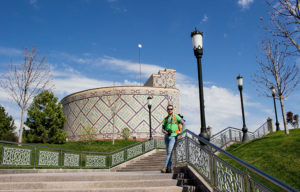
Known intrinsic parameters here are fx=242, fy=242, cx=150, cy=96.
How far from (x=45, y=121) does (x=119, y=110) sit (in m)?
8.31

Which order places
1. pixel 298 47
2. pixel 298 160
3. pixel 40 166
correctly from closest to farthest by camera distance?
pixel 298 160 → pixel 298 47 → pixel 40 166

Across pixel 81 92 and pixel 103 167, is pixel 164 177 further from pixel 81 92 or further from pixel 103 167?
pixel 81 92

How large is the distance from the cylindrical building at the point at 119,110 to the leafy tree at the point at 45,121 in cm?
510

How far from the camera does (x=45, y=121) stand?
2370 cm

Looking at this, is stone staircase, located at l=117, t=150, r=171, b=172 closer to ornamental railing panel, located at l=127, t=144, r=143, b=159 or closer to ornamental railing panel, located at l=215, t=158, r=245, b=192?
ornamental railing panel, located at l=127, t=144, r=143, b=159

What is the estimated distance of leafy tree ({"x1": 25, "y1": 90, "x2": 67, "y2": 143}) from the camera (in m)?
23.2

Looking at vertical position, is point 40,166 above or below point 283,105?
below

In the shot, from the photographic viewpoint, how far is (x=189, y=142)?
6238mm

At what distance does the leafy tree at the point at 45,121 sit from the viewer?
23.2 metres

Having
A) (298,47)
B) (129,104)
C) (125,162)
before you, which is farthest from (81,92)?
(298,47)

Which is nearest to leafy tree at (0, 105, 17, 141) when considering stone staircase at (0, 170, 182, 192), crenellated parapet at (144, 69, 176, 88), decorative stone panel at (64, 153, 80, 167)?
crenellated parapet at (144, 69, 176, 88)

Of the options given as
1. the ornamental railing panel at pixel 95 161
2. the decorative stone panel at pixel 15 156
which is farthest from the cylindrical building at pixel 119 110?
the decorative stone panel at pixel 15 156

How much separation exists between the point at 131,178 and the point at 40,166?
5.95 m

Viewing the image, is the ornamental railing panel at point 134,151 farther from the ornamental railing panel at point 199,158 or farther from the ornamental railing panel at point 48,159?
the ornamental railing panel at point 199,158
